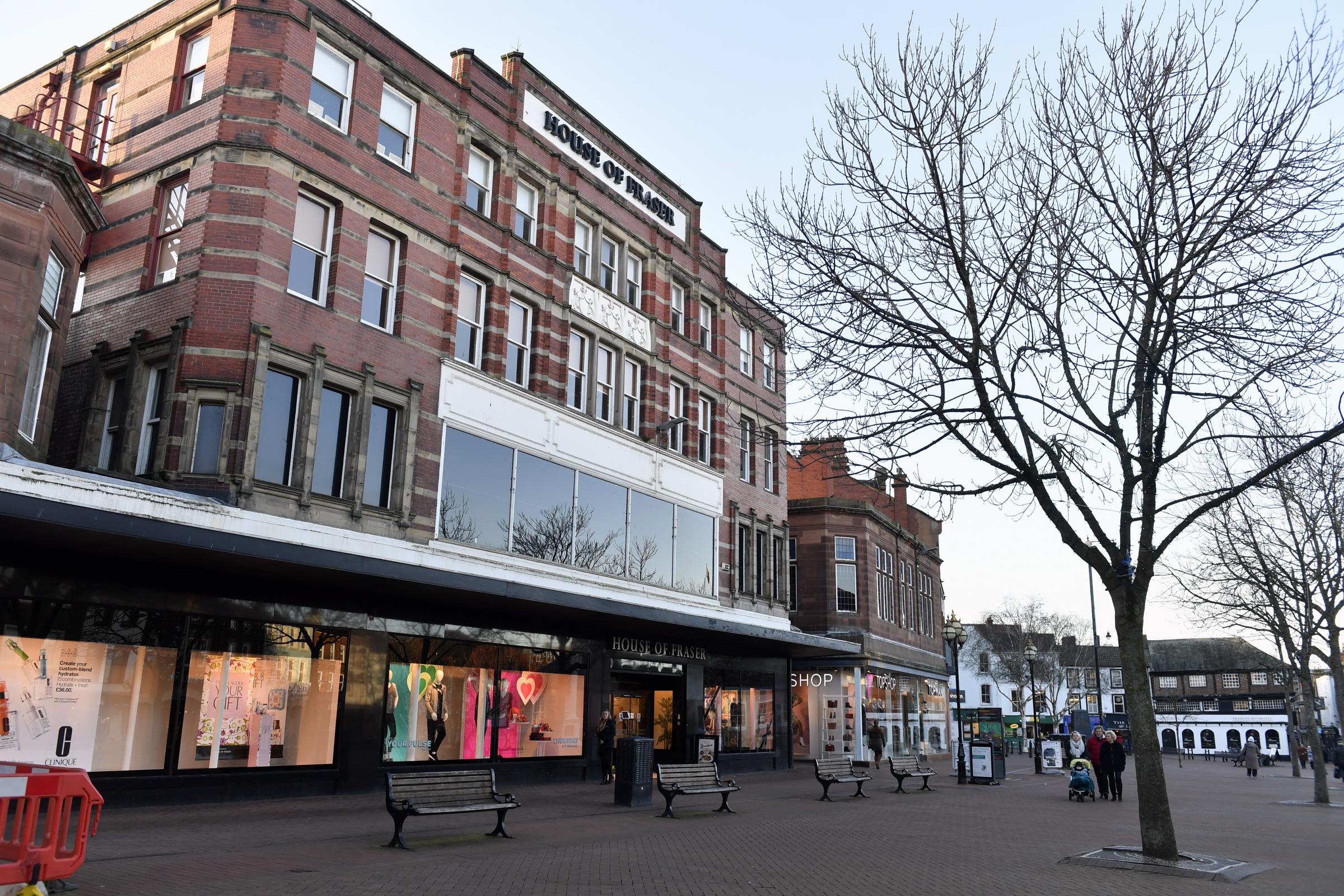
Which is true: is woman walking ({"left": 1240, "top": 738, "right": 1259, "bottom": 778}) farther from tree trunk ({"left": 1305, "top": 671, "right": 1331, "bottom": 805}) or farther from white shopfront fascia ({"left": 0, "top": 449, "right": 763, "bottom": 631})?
white shopfront fascia ({"left": 0, "top": 449, "right": 763, "bottom": 631})

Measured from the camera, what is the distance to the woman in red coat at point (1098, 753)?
22.2 metres

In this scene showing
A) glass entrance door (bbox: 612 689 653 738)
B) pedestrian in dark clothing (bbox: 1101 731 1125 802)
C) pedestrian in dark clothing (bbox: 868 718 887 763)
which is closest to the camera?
pedestrian in dark clothing (bbox: 1101 731 1125 802)

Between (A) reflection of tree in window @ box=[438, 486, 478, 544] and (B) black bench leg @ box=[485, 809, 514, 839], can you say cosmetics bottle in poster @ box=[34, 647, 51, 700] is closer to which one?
(B) black bench leg @ box=[485, 809, 514, 839]

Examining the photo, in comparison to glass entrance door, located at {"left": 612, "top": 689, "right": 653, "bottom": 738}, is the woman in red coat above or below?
below

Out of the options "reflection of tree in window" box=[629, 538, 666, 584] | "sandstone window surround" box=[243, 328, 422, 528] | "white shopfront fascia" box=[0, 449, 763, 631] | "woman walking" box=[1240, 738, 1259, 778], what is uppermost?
"sandstone window surround" box=[243, 328, 422, 528]

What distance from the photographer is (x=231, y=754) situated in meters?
15.0

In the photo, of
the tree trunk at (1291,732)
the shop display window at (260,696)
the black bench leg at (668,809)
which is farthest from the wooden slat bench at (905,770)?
the tree trunk at (1291,732)

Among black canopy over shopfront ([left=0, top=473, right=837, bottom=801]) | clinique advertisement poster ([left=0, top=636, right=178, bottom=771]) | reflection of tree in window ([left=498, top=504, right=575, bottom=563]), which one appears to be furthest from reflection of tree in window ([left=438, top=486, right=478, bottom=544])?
clinique advertisement poster ([left=0, top=636, right=178, bottom=771])

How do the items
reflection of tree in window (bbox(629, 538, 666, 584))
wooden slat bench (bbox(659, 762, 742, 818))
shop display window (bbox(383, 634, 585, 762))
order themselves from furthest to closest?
reflection of tree in window (bbox(629, 538, 666, 584))
shop display window (bbox(383, 634, 585, 762))
wooden slat bench (bbox(659, 762, 742, 818))

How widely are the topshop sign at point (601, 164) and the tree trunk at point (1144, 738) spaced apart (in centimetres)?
1702

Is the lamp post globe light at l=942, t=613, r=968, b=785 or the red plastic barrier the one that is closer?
the red plastic barrier

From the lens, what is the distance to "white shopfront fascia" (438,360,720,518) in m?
19.4

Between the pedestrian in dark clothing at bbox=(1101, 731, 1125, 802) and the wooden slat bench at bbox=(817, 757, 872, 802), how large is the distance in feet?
19.6

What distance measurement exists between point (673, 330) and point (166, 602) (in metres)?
16.3
